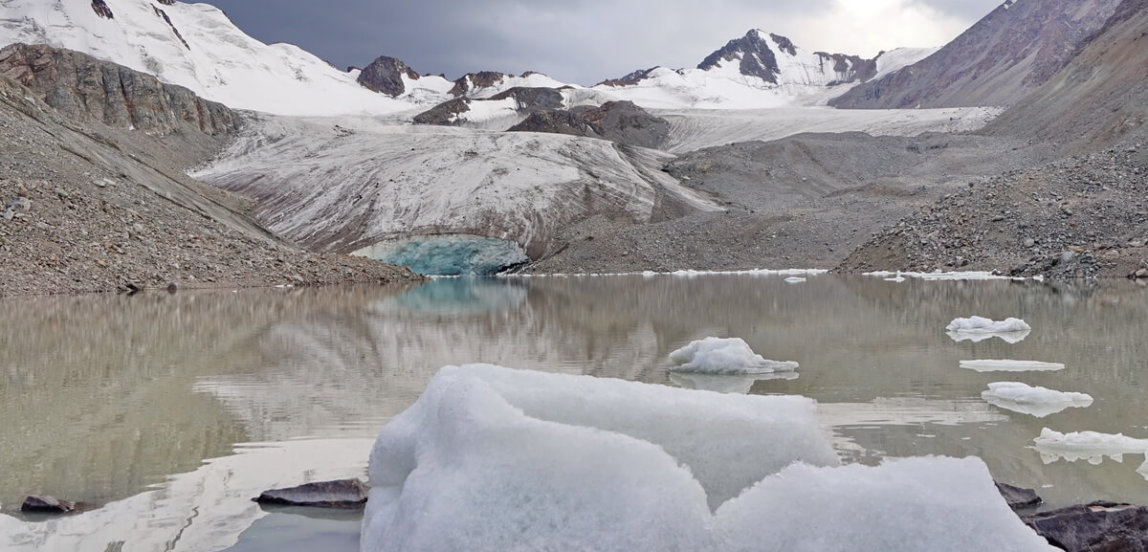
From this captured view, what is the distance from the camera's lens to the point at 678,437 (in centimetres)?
424

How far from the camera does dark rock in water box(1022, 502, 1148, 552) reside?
13.9ft

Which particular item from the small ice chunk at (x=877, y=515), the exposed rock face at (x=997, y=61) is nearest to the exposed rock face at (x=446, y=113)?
the exposed rock face at (x=997, y=61)

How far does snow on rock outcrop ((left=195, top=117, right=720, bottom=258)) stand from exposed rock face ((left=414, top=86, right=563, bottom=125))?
39876 millimetres

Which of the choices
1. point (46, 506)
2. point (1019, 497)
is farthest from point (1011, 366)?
point (46, 506)

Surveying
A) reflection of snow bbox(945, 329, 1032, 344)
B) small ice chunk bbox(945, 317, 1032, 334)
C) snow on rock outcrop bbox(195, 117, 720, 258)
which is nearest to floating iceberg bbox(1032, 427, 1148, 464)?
reflection of snow bbox(945, 329, 1032, 344)

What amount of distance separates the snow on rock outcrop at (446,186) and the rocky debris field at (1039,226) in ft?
80.1

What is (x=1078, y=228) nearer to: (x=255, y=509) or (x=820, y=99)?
(x=255, y=509)

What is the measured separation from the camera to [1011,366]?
10195 mm

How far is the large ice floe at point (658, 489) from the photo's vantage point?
3.38 m

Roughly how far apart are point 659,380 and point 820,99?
19422 cm

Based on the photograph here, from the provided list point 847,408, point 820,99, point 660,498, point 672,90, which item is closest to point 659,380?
point 847,408

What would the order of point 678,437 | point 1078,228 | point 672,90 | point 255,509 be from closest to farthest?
point 678,437 → point 255,509 → point 1078,228 → point 672,90

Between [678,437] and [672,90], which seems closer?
[678,437]

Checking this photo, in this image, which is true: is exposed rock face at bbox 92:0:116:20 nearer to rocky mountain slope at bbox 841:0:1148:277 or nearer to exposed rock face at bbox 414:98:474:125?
exposed rock face at bbox 414:98:474:125
